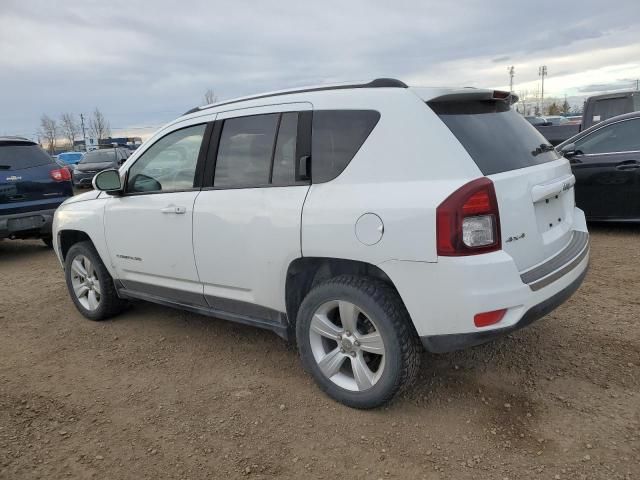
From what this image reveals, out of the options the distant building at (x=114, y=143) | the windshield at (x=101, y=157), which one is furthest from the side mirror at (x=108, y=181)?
the distant building at (x=114, y=143)

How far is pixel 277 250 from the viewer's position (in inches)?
125

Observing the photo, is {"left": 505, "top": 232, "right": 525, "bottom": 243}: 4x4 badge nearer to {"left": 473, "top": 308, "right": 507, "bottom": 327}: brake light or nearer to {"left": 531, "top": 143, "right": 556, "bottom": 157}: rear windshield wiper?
{"left": 473, "top": 308, "right": 507, "bottom": 327}: brake light

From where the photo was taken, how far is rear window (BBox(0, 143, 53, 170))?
762 cm

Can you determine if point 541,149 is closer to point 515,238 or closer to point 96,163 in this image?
point 515,238

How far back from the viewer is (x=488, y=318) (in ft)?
8.57

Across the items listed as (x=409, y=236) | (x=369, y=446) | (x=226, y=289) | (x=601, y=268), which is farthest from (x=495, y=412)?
(x=601, y=268)

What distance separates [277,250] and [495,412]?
5.12ft

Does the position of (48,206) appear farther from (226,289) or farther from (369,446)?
(369,446)

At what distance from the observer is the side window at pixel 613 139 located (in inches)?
267

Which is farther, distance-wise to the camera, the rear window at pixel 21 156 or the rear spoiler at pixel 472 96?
the rear window at pixel 21 156

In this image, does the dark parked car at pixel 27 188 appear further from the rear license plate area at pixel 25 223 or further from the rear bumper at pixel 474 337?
the rear bumper at pixel 474 337

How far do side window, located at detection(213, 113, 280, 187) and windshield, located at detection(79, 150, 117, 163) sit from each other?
16760mm

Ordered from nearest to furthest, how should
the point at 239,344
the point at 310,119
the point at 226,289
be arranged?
the point at 310,119 → the point at 226,289 → the point at 239,344

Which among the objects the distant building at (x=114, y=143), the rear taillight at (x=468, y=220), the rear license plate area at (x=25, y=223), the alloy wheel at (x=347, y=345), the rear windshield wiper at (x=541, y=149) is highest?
the distant building at (x=114, y=143)
